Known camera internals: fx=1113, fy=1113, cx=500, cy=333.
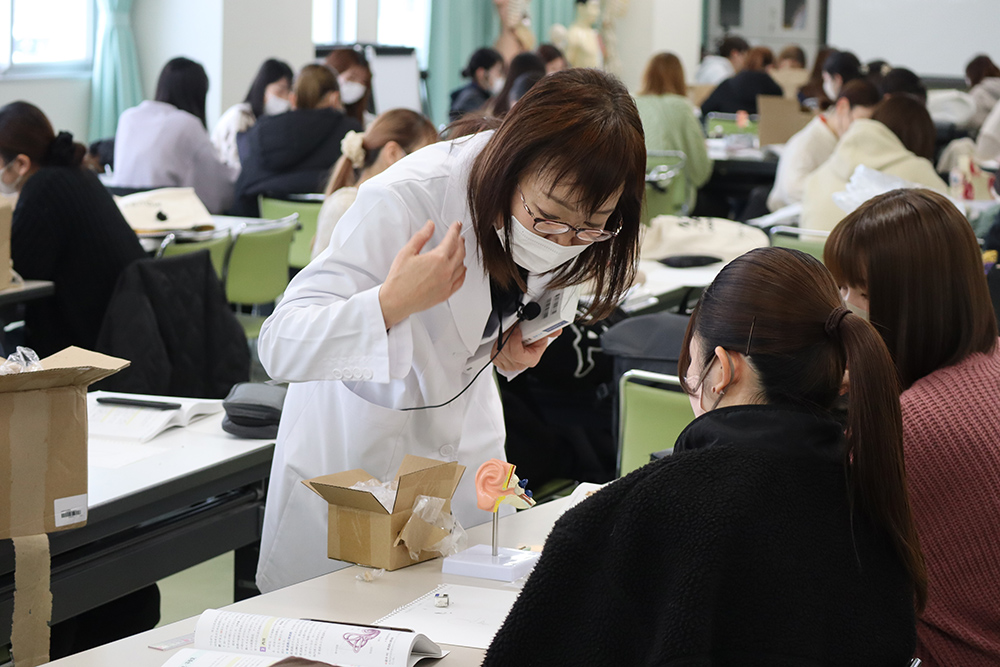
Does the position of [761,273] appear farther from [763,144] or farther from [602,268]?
[763,144]

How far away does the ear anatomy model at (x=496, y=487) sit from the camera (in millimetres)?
1552

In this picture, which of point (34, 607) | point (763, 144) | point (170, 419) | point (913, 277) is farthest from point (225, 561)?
point (763, 144)

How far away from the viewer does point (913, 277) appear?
1.66 meters

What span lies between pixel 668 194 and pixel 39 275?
10.7ft

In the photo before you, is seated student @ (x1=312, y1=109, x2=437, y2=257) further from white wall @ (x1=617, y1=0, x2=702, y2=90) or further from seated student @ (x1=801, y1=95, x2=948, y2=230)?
white wall @ (x1=617, y1=0, x2=702, y2=90)

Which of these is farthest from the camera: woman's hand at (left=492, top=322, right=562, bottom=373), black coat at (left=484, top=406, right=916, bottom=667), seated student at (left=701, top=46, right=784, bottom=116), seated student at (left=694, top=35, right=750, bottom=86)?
seated student at (left=694, top=35, right=750, bottom=86)

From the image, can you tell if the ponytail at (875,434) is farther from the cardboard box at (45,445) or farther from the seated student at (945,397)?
the cardboard box at (45,445)

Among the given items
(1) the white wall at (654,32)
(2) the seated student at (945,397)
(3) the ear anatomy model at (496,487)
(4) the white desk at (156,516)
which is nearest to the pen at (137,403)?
(4) the white desk at (156,516)

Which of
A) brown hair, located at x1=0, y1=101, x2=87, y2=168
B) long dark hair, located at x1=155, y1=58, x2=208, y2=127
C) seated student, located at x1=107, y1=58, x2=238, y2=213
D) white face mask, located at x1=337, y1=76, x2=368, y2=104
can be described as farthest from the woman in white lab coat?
white face mask, located at x1=337, y1=76, x2=368, y2=104

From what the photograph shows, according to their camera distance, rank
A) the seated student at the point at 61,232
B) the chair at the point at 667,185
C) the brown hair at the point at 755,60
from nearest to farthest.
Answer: the seated student at the point at 61,232
the chair at the point at 667,185
the brown hair at the point at 755,60

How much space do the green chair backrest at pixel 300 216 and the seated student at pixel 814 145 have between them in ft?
8.55

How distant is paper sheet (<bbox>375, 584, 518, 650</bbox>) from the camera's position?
1.37m

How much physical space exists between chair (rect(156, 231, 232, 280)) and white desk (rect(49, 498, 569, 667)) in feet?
7.66

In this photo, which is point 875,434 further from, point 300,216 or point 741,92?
point 741,92
